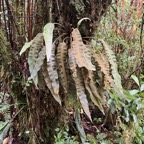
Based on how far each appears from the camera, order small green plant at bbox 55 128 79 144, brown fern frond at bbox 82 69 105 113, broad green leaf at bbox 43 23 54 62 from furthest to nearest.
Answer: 1. small green plant at bbox 55 128 79 144
2. brown fern frond at bbox 82 69 105 113
3. broad green leaf at bbox 43 23 54 62

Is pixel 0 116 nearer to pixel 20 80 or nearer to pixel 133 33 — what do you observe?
pixel 20 80

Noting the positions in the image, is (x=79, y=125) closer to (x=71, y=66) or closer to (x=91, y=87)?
(x=91, y=87)

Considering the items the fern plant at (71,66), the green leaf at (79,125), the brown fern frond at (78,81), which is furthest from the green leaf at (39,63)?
the green leaf at (79,125)

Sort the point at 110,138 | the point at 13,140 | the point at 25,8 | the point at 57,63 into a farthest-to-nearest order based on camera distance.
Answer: the point at 110,138, the point at 13,140, the point at 25,8, the point at 57,63

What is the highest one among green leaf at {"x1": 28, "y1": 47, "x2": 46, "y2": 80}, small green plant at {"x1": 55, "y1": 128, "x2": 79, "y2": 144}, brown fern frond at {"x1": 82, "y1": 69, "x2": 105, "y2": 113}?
green leaf at {"x1": 28, "y1": 47, "x2": 46, "y2": 80}

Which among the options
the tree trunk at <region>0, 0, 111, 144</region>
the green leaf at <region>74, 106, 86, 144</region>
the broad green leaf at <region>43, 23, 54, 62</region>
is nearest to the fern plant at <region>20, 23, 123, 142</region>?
the broad green leaf at <region>43, 23, 54, 62</region>

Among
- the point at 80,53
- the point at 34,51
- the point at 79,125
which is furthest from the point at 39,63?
the point at 79,125

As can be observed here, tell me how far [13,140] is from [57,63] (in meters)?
0.63

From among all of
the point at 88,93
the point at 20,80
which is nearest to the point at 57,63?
the point at 88,93

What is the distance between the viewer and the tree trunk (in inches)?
46.1

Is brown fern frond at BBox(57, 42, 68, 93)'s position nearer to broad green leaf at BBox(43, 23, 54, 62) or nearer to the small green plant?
broad green leaf at BBox(43, 23, 54, 62)

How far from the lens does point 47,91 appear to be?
1267 millimetres

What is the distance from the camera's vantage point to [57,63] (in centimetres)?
109

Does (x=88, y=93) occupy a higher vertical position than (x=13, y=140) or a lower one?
higher
